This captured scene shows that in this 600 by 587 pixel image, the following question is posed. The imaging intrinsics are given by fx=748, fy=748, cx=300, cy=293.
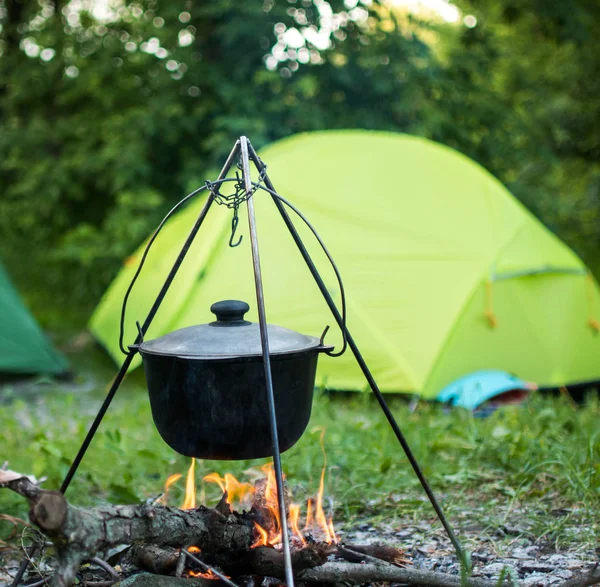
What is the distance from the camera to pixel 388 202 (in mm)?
5188

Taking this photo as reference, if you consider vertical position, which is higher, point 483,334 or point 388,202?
point 388,202

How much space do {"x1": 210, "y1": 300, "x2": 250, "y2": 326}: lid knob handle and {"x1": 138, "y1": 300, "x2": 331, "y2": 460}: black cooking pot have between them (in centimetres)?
4

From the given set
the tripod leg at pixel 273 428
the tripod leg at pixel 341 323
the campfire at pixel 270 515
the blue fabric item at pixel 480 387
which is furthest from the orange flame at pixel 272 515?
the blue fabric item at pixel 480 387

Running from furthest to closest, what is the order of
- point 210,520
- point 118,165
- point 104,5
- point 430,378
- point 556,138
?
point 556,138
point 104,5
point 118,165
point 430,378
point 210,520

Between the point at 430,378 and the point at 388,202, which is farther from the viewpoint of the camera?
the point at 388,202

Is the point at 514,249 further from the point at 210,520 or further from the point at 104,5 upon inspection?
the point at 104,5

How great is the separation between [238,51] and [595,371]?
174 inches

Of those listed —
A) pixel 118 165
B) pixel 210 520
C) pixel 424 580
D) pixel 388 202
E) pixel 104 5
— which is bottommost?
pixel 424 580

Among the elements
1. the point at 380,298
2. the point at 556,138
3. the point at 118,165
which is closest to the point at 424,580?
the point at 380,298

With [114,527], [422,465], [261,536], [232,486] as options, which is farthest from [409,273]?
[114,527]

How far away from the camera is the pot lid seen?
77.8 inches

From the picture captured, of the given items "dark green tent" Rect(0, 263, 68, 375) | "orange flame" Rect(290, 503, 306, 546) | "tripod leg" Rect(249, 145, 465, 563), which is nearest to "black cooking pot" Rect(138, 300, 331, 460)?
"tripod leg" Rect(249, 145, 465, 563)

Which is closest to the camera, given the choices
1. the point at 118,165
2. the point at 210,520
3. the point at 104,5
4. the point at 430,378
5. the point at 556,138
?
the point at 210,520

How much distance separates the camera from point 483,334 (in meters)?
4.85
